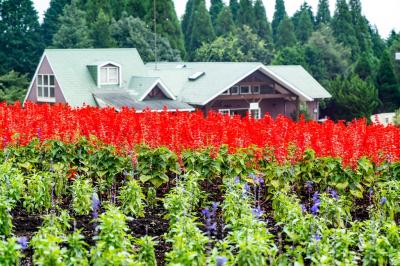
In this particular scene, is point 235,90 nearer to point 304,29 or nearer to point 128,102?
point 128,102

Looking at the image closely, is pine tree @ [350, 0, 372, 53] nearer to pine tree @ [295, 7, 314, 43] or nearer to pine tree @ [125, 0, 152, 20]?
pine tree @ [295, 7, 314, 43]

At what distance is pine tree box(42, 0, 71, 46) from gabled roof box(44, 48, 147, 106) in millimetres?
17743

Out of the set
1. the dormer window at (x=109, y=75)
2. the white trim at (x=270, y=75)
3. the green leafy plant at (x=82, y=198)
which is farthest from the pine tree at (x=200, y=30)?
the green leafy plant at (x=82, y=198)

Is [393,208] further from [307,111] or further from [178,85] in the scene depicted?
[307,111]

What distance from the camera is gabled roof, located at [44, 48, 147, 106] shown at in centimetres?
3538

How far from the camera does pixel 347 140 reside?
10383 mm

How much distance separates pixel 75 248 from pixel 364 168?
16.2 ft

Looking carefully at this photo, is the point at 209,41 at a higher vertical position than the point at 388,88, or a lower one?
higher

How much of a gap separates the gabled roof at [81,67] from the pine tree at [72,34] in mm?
13082

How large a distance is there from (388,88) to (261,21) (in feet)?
→ 114

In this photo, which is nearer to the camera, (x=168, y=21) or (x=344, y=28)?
(x=168, y=21)

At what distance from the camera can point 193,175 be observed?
9406 mm

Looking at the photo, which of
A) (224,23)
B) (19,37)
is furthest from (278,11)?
(19,37)

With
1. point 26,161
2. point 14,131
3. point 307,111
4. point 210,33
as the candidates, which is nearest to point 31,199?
point 26,161
